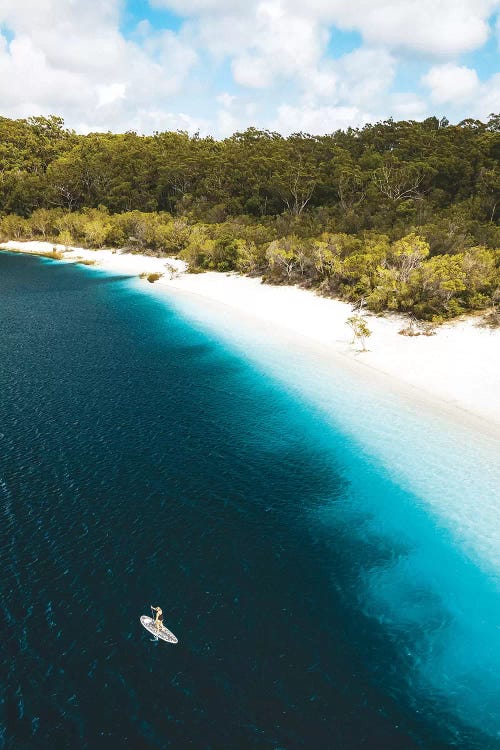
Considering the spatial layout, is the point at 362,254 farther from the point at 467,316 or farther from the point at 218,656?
the point at 218,656

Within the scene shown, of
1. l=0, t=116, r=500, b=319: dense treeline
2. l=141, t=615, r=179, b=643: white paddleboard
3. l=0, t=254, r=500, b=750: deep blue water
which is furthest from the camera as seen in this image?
l=0, t=116, r=500, b=319: dense treeline

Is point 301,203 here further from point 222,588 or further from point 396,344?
point 222,588

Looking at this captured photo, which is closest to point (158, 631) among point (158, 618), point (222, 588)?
point (158, 618)

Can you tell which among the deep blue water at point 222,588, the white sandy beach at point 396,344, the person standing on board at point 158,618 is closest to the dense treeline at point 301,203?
the white sandy beach at point 396,344

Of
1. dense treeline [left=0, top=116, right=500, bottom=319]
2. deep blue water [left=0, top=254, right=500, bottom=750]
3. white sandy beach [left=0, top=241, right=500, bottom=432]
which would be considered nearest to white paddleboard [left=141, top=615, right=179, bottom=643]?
deep blue water [left=0, top=254, right=500, bottom=750]

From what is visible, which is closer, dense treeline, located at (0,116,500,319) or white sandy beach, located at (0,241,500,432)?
white sandy beach, located at (0,241,500,432)

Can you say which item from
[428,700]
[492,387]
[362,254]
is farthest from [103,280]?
[428,700]

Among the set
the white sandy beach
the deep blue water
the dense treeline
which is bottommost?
the deep blue water

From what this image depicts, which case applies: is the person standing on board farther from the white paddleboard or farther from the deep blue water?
the deep blue water
